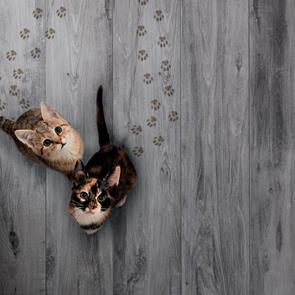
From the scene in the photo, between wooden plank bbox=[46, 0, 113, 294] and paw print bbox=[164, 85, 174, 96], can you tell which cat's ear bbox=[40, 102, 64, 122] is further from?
paw print bbox=[164, 85, 174, 96]

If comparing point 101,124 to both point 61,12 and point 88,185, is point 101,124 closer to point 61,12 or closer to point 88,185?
point 88,185

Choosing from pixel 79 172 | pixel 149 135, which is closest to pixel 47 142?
pixel 79 172

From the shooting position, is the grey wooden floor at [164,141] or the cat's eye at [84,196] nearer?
the cat's eye at [84,196]

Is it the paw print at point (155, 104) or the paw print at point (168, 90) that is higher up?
the paw print at point (168, 90)

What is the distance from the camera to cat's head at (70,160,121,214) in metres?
1.59

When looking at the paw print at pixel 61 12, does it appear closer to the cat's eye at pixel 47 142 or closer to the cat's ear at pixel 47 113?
the cat's ear at pixel 47 113

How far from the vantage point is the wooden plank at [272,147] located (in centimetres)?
174

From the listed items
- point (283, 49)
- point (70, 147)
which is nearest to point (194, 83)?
point (283, 49)

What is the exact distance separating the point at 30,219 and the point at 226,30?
0.97m

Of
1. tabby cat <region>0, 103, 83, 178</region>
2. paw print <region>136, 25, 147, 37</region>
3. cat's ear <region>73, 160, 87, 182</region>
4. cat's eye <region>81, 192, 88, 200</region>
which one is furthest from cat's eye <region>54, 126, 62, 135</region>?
paw print <region>136, 25, 147, 37</region>

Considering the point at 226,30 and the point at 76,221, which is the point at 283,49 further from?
the point at 76,221

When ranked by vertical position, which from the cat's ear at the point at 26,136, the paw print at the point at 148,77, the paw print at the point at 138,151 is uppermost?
the paw print at the point at 148,77

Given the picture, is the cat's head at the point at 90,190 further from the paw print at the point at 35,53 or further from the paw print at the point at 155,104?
the paw print at the point at 35,53

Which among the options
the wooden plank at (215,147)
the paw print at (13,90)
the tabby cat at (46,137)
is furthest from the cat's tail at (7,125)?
the wooden plank at (215,147)
